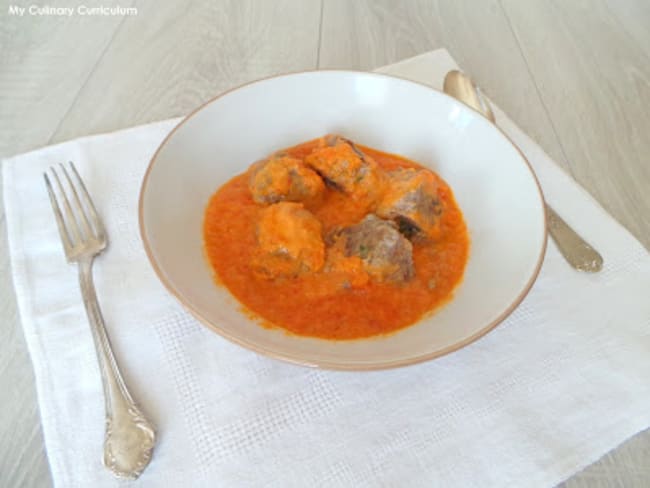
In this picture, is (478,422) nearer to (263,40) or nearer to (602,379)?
(602,379)

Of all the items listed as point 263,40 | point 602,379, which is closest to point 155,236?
point 602,379

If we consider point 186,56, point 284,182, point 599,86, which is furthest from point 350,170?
point 599,86

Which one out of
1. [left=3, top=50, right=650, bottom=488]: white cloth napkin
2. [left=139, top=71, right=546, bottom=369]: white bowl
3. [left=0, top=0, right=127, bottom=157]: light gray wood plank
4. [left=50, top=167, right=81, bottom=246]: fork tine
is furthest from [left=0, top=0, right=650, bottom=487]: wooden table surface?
[left=139, top=71, right=546, bottom=369]: white bowl

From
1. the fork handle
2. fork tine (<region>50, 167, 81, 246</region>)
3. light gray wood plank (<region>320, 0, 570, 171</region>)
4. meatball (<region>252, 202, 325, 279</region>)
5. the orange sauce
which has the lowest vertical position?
the fork handle

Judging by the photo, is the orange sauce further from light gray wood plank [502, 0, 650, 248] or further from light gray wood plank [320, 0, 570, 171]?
light gray wood plank [320, 0, 570, 171]

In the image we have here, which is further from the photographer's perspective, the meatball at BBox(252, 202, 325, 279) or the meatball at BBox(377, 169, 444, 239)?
the meatball at BBox(377, 169, 444, 239)

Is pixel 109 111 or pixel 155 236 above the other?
pixel 155 236

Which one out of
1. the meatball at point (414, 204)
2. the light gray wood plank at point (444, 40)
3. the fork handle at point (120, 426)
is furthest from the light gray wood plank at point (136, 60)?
the meatball at point (414, 204)
